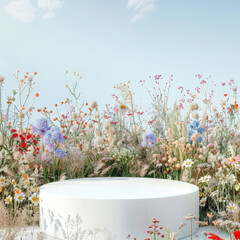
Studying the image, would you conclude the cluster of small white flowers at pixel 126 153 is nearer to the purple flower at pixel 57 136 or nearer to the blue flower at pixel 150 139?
the blue flower at pixel 150 139

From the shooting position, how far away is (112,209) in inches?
129

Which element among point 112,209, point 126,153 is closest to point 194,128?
point 126,153

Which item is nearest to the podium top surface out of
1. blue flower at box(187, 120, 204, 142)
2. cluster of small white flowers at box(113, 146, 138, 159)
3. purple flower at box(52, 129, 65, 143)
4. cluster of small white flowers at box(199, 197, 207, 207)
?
cluster of small white flowers at box(199, 197, 207, 207)

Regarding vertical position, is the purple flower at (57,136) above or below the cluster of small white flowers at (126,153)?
above

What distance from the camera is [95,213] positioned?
3.31 metres

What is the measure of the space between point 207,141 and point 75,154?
6.25 ft

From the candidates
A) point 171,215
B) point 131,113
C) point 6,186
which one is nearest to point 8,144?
point 6,186

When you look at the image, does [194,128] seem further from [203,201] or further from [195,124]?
[203,201]

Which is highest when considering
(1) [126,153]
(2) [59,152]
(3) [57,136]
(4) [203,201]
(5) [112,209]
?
(3) [57,136]

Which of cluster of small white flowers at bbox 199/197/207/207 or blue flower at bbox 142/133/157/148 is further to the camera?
blue flower at bbox 142/133/157/148

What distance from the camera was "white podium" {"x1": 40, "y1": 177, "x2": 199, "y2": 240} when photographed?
10.8 ft

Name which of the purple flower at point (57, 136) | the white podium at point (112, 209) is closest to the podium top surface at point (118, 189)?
the white podium at point (112, 209)

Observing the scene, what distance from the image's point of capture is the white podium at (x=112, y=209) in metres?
3.30

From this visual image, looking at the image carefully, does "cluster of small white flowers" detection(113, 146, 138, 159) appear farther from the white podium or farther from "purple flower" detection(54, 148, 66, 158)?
the white podium
